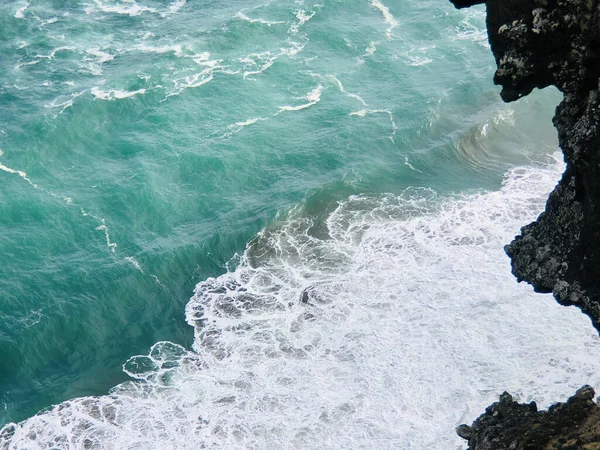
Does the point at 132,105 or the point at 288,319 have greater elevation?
the point at 132,105

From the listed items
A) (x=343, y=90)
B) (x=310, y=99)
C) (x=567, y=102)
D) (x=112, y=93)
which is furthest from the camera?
(x=343, y=90)

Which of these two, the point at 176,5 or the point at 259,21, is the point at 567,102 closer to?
the point at 259,21

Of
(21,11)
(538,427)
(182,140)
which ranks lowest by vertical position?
(538,427)

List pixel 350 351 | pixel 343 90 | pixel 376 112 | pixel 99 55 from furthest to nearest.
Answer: pixel 99 55 → pixel 343 90 → pixel 376 112 → pixel 350 351

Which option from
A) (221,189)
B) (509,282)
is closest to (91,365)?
(221,189)

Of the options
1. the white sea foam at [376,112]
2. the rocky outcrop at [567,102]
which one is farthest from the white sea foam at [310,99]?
the rocky outcrop at [567,102]

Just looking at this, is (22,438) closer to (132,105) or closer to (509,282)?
(509,282)

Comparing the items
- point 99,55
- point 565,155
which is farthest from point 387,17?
point 565,155
